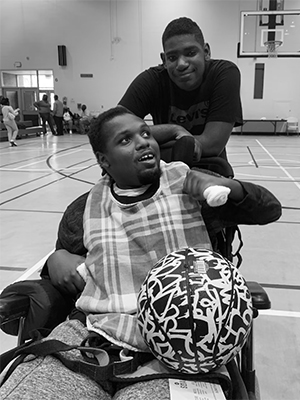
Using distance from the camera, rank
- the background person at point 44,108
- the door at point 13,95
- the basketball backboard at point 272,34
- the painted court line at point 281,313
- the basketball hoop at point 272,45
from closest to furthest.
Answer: the painted court line at point 281,313
the basketball hoop at point 272,45
the basketball backboard at point 272,34
the background person at point 44,108
the door at point 13,95

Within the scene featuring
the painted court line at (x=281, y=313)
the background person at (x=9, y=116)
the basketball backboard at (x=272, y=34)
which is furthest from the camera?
the basketball backboard at (x=272, y=34)

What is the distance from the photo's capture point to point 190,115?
1.78 metres

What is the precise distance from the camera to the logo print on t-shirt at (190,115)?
176 cm

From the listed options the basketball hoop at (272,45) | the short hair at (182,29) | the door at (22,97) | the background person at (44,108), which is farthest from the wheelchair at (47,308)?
the door at (22,97)

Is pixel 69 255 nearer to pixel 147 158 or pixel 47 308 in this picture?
pixel 47 308

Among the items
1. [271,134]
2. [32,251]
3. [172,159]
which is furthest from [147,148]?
[271,134]

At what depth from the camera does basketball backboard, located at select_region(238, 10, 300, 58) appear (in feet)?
41.6

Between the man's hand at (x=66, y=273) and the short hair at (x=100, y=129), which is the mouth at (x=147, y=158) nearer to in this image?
the short hair at (x=100, y=129)

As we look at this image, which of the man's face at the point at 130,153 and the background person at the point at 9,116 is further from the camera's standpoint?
the background person at the point at 9,116

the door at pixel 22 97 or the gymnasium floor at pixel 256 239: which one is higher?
the door at pixel 22 97

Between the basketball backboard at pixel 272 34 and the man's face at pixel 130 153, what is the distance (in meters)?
12.2

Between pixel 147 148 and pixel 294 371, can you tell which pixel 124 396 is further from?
pixel 294 371

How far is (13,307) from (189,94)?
3.68 ft

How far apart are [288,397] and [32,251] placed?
212 centimetres
